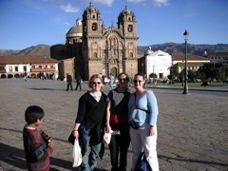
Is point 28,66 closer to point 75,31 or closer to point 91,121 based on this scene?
point 75,31

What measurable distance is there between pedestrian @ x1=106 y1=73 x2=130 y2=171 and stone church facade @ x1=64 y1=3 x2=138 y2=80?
185ft

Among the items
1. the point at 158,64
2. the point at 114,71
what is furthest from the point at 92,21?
the point at 158,64

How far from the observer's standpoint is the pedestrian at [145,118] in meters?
3.68

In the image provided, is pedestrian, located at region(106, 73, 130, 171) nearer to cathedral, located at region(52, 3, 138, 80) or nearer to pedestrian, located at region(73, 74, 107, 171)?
pedestrian, located at region(73, 74, 107, 171)

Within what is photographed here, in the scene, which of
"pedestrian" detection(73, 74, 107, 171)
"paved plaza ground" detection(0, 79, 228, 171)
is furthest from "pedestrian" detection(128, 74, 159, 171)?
"paved plaza ground" detection(0, 79, 228, 171)

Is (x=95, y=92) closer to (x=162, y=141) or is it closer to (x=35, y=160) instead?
(x=35, y=160)

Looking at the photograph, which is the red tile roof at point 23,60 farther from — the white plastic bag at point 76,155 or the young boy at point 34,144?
the young boy at point 34,144

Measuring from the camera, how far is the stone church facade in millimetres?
60406

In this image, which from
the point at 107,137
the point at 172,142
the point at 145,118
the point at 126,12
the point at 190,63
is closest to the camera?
the point at 145,118

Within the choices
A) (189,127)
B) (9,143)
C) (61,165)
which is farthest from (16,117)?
(189,127)

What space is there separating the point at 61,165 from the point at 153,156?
1740 millimetres

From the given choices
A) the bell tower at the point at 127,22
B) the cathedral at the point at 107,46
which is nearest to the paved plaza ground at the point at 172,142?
the cathedral at the point at 107,46

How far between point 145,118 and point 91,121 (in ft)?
2.80

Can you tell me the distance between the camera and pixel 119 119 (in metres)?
4.02
